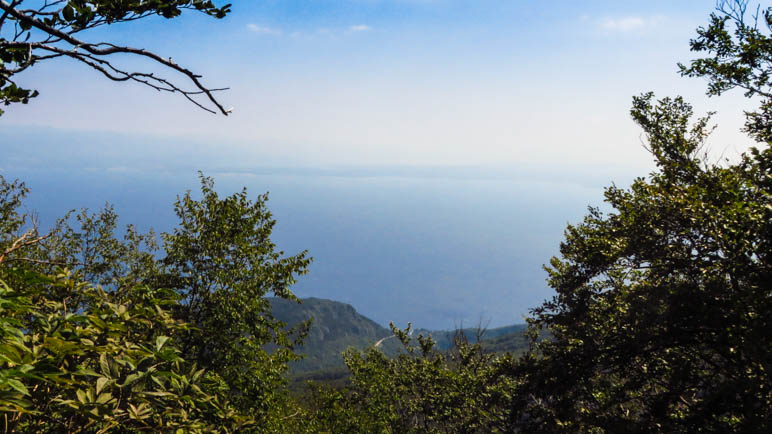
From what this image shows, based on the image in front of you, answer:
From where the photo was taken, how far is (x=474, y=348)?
1977cm

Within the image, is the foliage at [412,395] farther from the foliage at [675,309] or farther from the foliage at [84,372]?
the foliage at [84,372]

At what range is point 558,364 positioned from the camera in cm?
951

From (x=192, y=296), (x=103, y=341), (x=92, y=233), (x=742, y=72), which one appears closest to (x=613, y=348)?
(x=742, y=72)

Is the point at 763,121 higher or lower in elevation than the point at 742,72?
lower

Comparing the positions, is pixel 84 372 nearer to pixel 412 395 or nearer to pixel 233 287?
pixel 233 287

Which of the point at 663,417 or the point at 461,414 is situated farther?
the point at 461,414

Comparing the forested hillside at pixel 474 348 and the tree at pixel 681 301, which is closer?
the forested hillside at pixel 474 348

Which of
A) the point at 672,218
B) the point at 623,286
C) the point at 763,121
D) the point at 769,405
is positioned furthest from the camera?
the point at 623,286

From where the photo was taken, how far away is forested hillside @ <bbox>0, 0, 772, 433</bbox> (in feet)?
7.90

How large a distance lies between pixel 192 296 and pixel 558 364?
1195cm

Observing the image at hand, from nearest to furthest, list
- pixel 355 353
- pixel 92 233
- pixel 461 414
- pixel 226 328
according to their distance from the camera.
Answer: pixel 226 328 → pixel 461 414 → pixel 355 353 → pixel 92 233

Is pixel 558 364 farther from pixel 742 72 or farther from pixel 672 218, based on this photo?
pixel 742 72

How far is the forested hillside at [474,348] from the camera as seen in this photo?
2.41 meters

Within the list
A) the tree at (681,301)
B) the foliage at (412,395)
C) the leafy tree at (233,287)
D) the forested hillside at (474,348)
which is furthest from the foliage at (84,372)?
the foliage at (412,395)
